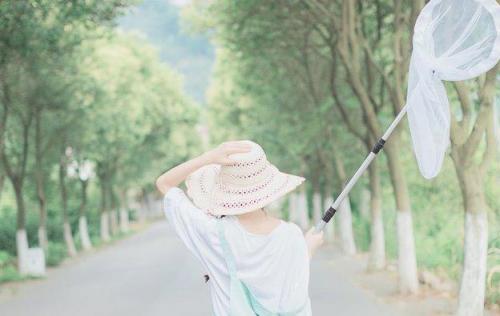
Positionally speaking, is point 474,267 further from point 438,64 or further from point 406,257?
point 438,64

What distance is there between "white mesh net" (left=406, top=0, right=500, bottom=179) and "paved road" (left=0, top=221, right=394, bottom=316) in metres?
8.83

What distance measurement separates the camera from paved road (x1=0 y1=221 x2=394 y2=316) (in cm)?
1510

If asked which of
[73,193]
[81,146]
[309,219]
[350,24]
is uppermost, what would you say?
[350,24]

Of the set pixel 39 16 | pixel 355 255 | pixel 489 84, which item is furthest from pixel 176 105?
pixel 489 84

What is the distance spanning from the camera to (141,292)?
18547mm

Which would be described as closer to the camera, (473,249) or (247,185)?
(247,185)

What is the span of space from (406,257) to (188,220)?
12.7 meters

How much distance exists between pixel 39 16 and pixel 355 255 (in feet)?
42.6

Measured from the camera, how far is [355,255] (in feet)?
89.4

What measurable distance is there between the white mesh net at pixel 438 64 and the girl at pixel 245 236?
0.84 m

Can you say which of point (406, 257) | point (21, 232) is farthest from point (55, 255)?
point (406, 257)

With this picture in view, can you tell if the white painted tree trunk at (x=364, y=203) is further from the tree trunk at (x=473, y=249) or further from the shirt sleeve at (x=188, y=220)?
the shirt sleeve at (x=188, y=220)

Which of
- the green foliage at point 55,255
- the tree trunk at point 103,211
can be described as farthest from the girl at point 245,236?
the tree trunk at point 103,211

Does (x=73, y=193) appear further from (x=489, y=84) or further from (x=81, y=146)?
(x=489, y=84)
